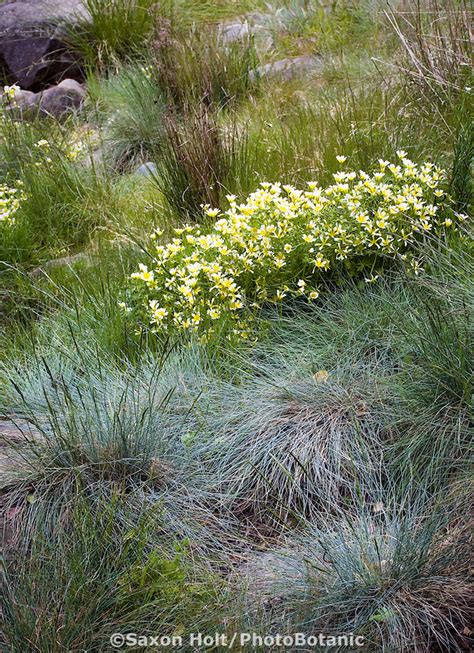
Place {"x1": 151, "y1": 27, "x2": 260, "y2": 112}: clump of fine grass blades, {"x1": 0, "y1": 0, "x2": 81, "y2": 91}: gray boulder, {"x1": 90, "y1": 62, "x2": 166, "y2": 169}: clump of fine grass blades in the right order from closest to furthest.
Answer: {"x1": 90, "y1": 62, "x2": 166, "y2": 169}: clump of fine grass blades < {"x1": 151, "y1": 27, "x2": 260, "y2": 112}: clump of fine grass blades < {"x1": 0, "y1": 0, "x2": 81, "y2": 91}: gray boulder

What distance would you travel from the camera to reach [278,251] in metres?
3.54

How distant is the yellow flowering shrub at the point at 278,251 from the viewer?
3428mm

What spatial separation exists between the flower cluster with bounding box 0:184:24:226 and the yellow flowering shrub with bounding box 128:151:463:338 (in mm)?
1600

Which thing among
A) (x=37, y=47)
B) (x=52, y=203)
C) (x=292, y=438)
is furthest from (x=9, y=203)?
(x=37, y=47)

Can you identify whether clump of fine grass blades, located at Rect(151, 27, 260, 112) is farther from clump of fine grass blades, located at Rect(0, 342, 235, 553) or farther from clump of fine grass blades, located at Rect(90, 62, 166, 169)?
clump of fine grass blades, located at Rect(0, 342, 235, 553)

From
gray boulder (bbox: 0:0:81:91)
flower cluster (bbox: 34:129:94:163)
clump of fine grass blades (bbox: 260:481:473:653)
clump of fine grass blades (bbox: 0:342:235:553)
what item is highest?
gray boulder (bbox: 0:0:81:91)

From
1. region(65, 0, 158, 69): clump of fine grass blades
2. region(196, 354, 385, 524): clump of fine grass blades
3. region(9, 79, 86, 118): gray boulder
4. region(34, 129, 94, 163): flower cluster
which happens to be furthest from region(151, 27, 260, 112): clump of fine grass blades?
region(196, 354, 385, 524): clump of fine grass blades

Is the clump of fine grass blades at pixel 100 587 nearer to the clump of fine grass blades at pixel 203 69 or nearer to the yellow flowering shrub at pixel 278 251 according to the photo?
the yellow flowering shrub at pixel 278 251

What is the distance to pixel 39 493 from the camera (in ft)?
8.25

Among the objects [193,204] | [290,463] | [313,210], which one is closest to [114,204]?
[193,204]

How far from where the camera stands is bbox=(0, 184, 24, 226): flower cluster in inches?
191

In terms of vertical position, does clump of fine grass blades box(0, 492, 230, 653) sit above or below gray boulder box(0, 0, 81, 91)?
below

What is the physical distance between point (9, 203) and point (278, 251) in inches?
93.3

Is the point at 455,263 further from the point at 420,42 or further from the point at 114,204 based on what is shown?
the point at 114,204
